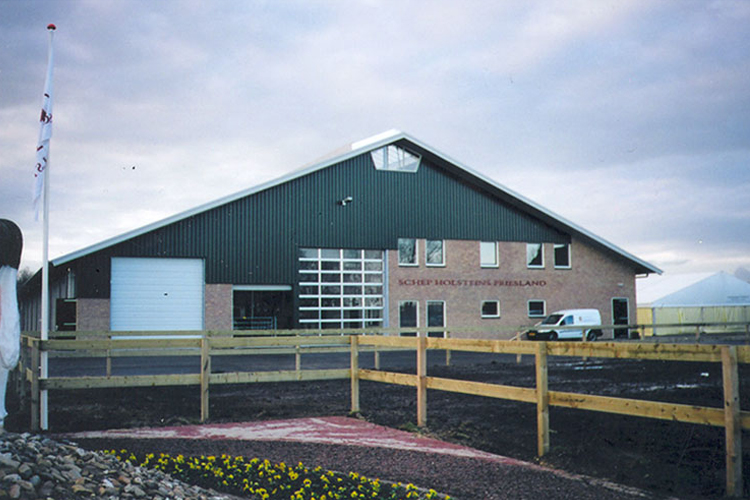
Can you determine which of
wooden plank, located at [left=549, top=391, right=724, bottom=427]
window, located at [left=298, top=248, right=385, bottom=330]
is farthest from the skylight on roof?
wooden plank, located at [left=549, top=391, right=724, bottom=427]

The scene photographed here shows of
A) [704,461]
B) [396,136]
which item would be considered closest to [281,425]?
[704,461]

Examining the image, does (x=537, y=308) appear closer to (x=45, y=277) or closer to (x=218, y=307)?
(x=218, y=307)

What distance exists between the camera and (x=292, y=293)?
34281mm

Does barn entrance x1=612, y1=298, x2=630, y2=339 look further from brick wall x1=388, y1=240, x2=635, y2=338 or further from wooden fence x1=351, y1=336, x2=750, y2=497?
wooden fence x1=351, y1=336, x2=750, y2=497

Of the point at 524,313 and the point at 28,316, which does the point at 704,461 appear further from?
the point at 28,316

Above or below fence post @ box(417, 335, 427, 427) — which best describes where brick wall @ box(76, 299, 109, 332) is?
above

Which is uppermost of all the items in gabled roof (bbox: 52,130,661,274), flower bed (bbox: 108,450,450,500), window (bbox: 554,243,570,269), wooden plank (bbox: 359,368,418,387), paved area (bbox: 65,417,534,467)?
gabled roof (bbox: 52,130,661,274)

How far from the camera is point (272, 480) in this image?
22.5 ft

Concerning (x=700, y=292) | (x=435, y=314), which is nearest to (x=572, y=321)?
(x=435, y=314)

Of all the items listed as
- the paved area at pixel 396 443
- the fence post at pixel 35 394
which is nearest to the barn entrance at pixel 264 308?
the paved area at pixel 396 443

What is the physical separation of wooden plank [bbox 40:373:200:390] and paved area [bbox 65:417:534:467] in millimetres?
924

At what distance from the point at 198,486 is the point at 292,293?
27.7 meters

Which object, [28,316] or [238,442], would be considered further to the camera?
[28,316]

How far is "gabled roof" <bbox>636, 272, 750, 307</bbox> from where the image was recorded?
56688 millimetres
